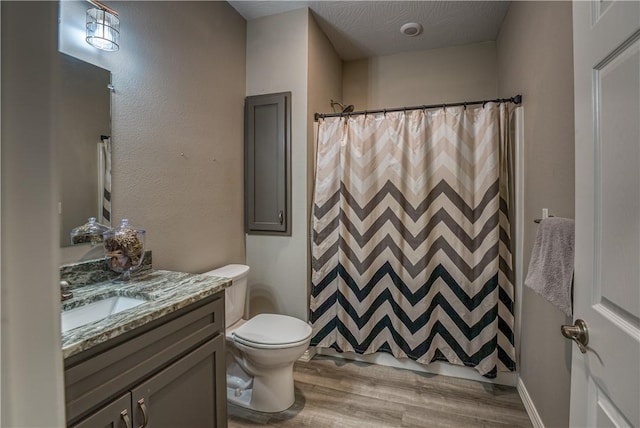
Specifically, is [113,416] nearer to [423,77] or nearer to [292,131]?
[292,131]

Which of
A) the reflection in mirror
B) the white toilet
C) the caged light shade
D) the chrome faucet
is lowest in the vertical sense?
the white toilet

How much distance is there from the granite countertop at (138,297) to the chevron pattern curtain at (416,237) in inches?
45.4

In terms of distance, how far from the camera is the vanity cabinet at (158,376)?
0.83 metres

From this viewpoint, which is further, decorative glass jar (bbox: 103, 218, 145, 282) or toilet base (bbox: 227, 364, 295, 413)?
toilet base (bbox: 227, 364, 295, 413)

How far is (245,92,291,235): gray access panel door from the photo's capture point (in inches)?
91.1

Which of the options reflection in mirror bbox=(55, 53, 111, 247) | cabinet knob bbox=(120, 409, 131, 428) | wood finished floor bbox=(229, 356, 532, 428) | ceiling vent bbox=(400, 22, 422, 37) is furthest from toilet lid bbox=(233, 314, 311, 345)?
ceiling vent bbox=(400, 22, 422, 37)

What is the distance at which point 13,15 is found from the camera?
34cm

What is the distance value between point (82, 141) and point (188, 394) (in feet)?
3.93

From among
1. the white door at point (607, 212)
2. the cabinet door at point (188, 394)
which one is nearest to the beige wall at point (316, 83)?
the cabinet door at point (188, 394)

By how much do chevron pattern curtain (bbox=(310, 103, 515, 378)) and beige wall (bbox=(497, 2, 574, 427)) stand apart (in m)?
0.19

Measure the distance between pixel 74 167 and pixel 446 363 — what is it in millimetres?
2524

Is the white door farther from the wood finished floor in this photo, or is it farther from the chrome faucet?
the chrome faucet

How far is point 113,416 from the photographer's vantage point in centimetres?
89

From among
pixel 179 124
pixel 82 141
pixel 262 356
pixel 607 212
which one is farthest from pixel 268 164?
pixel 607 212
